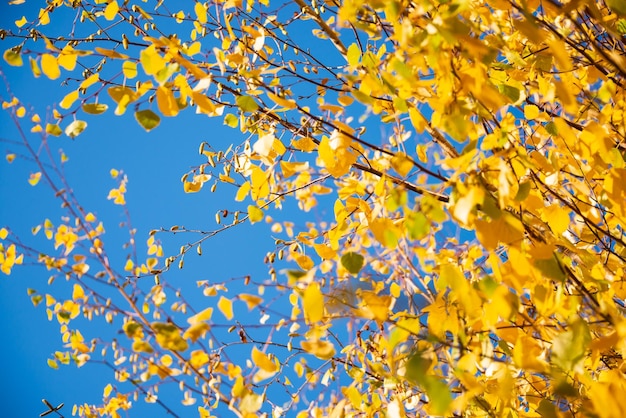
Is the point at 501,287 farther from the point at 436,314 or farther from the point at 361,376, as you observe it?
the point at 361,376

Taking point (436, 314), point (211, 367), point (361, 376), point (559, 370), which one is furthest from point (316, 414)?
point (559, 370)

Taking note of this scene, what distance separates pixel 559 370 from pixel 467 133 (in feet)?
1.22

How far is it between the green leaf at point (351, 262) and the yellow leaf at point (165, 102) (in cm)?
35

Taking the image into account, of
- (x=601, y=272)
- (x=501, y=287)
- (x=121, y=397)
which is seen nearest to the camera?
(x=501, y=287)

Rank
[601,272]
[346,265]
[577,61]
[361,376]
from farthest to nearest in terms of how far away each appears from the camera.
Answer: [577,61] < [361,376] < [601,272] < [346,265]

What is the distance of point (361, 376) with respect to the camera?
3.93ft

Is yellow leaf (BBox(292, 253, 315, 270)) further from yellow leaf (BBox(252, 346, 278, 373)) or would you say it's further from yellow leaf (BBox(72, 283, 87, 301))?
yellow leaf (BBox(72, 283, 87, 301))

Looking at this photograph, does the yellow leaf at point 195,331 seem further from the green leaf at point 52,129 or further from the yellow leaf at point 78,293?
the yellow leaf at point 78,293

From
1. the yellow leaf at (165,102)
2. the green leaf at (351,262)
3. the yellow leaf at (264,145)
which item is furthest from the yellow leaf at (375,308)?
the yellow leaf at (165,102)

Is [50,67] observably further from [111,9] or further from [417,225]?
[417,225]

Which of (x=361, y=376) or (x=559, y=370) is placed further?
(x=361, y=376)

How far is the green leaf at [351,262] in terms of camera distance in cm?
71

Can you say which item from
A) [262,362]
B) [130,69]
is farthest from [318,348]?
[130,69]

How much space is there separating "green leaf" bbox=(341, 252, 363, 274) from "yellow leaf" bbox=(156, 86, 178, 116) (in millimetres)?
353
